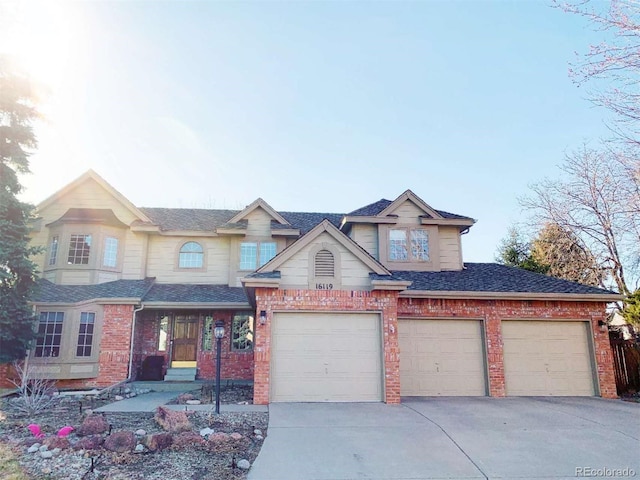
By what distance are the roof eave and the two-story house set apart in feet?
0.14

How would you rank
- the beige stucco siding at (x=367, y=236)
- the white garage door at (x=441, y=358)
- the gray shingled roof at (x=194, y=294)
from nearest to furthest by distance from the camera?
the white garage door at (x=441, y=358), the gray shingled roof at (x=194, y=294), the beige stucco siding at (x=367, y=236)

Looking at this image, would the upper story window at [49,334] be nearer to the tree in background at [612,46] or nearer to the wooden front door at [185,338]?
the wooden front door at [185,338]

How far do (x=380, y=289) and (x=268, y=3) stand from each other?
782 cm

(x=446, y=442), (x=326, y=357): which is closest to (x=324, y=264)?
(x=326, y=357)

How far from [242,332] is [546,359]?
9996 mm

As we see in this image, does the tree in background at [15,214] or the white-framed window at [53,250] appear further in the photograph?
the white-framed window at [53,250]

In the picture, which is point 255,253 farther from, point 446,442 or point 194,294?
point 446,442

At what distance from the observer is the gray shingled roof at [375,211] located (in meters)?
14.3

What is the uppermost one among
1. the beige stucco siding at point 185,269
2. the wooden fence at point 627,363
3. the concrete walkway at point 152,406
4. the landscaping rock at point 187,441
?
the beige stucco siding at point 185,269

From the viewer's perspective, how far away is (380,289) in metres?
10.2

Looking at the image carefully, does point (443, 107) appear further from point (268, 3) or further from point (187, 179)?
point (187, 179)

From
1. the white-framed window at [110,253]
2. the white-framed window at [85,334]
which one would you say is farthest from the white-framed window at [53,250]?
the white-framed window at [85,334]

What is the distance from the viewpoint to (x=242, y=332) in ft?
47.9

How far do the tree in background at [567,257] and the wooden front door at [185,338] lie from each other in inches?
678
